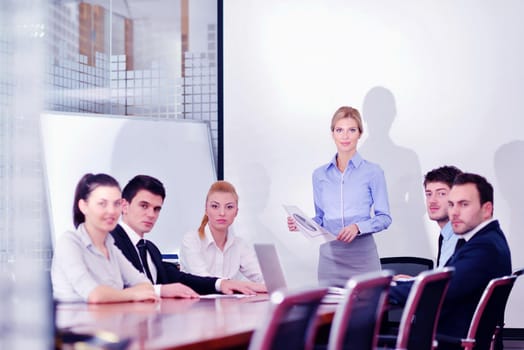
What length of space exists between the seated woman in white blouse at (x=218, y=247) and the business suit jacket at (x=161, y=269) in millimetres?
245

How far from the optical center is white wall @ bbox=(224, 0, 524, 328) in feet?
21.4

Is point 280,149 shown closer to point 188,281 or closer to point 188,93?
point 188,93

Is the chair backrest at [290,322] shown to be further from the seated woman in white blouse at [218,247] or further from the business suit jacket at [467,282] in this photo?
the seated woman in white blouse at [218,247]

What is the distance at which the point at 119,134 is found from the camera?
6.54m

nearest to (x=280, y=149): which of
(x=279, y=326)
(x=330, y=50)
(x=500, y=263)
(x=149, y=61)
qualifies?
(x=330, y=50)

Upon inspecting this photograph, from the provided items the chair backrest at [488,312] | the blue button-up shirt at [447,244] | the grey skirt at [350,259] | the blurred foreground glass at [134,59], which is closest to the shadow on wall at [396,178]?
the grey skirt at [350,259]

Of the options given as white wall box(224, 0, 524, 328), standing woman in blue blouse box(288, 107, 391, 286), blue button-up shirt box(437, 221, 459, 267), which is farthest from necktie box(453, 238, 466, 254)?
white wall box(224, 0, 524, 328)

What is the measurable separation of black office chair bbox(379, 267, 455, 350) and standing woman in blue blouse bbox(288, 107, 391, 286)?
1.96 m

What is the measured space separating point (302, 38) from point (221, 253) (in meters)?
2.74

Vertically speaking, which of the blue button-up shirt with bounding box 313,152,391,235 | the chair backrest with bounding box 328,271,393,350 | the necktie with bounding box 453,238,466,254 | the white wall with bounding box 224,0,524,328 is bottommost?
the chair backrest with bounding box 328,271,393,350

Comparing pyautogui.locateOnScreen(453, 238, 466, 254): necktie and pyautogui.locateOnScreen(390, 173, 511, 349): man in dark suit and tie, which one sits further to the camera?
pyautogui.locateOnScreen(453, 238, 466, 254): necktie

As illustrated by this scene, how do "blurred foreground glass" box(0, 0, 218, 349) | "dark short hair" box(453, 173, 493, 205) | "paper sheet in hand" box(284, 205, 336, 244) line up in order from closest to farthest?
1. "dark short hair" box(453, 173, 493, 205)
2. "paper sheet in hand" box(284, 205, 336, 244)
3. "blurred foreground glass" box(0, 0, 218, 349)

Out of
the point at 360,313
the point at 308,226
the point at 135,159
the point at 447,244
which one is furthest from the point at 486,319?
the point at 135,159

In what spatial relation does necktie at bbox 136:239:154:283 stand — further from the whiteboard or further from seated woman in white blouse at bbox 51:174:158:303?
the whiteboard
